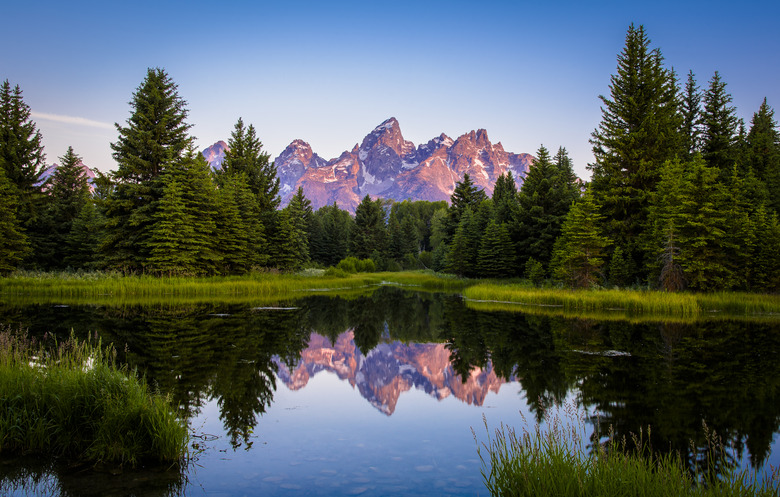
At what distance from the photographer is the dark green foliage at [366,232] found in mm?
75562

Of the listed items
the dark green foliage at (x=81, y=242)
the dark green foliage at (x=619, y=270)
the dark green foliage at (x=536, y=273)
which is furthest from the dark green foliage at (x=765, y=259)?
the dark green foliage at (x=81, y=242)

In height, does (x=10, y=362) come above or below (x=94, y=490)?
above

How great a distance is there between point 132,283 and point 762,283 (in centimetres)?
3408

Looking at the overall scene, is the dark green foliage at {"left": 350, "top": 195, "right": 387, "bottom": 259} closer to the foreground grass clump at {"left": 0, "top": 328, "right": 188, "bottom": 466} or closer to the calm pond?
the calm pond

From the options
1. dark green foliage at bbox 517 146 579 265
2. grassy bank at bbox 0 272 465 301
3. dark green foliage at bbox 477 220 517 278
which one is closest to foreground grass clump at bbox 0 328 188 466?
grassy bank at bbox 0 272 465 301

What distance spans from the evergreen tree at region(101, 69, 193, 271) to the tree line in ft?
0.34

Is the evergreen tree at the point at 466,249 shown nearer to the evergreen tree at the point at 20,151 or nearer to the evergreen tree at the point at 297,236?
the evergreen tree at the point at 297,236

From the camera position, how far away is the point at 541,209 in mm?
38969

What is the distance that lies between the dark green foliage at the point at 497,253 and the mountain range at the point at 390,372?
27897 millimetres

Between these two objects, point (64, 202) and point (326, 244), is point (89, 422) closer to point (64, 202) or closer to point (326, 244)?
point (64, 202)

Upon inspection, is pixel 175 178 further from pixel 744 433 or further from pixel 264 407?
pixel 744 433

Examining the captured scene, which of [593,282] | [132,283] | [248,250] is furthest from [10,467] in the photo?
[248,250]

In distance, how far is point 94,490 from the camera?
458 cm

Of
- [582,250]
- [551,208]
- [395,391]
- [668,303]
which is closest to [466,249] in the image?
[551,208]
